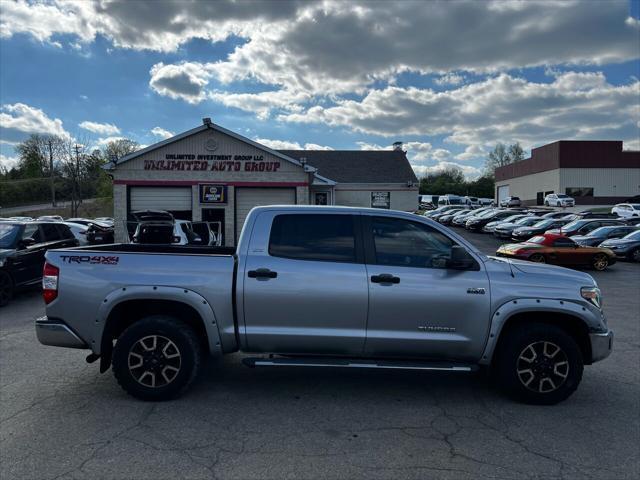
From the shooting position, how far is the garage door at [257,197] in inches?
926

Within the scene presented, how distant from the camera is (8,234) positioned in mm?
10016

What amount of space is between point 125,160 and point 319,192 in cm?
1394

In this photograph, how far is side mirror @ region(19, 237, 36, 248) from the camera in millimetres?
10047

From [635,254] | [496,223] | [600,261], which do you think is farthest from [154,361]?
[496,223]

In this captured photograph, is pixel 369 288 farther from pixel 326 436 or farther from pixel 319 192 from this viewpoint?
Result: pixel 319 192

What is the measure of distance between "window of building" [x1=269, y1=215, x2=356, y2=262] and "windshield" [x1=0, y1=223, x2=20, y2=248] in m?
8.18

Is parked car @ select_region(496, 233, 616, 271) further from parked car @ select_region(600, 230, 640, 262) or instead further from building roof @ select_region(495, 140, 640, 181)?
building roof @ select_region(495, 140, 640, 181)

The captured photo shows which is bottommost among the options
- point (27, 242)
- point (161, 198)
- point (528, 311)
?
point (528, 311)

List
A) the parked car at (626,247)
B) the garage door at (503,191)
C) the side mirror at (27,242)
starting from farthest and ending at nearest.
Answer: the garage door at (503,191) → the parked car at (626,247) → the side mirror at (27,242)

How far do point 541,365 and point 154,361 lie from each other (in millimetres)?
3772

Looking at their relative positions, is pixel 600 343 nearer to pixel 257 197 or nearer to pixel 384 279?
pixel 384 279

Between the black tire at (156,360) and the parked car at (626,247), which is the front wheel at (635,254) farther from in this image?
the black tire at (156,360)

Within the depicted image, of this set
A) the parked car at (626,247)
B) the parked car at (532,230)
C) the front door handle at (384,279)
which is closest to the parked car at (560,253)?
the parked car at (626,247)

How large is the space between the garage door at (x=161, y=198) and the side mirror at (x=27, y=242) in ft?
40.8
